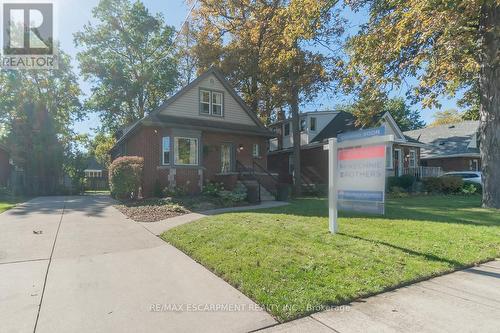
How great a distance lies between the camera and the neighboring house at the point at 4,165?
29.6 metres

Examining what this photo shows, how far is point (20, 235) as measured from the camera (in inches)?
317

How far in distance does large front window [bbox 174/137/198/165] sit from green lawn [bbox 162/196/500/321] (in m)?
7.77

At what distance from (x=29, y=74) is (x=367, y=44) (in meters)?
32.0

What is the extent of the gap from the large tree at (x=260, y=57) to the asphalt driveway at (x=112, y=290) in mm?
14372

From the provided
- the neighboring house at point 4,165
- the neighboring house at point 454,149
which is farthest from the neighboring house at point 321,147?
the neighboring house at point 4,165

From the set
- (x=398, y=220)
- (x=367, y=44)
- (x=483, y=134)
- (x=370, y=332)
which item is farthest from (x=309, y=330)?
(x=483, y=134)

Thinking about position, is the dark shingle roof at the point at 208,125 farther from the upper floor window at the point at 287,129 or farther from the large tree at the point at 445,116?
the large tree at the point at 445,116

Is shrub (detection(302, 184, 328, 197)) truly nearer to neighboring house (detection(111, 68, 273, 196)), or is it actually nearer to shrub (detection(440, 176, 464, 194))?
neighboring house (detection(111, 68, 273, 196))

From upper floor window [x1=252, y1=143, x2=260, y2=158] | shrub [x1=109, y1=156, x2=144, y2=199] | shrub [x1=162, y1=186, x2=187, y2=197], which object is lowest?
shrub [x1=162, y1=186, x2=187, y2=197]

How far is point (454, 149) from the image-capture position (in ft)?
102

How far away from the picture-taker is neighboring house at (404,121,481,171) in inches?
1201

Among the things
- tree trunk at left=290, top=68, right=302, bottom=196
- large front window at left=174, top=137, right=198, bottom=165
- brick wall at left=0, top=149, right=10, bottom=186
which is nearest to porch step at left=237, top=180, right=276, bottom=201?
large front window at left=174, top=137, right=198, bottom=165

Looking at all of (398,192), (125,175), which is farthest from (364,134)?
(398,192)

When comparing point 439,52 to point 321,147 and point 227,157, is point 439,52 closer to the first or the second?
point 227,157
